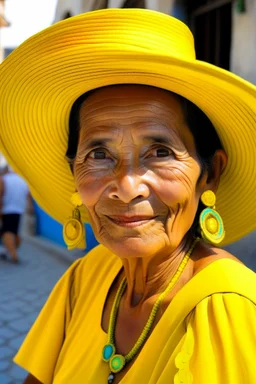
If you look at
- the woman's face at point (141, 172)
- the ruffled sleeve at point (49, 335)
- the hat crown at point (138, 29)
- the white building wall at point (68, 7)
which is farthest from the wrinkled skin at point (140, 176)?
the white building wall at point (68, 7)

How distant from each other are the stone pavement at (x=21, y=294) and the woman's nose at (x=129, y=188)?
118 inches

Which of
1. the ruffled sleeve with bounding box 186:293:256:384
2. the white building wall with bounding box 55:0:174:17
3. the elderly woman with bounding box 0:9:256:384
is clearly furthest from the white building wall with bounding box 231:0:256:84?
the ruffled sleeve with bounding box 186:293:256:384

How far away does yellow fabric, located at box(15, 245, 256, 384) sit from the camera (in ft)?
3.17

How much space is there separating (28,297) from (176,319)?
16.1 ft

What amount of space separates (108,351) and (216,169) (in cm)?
58

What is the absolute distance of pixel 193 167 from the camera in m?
1.21

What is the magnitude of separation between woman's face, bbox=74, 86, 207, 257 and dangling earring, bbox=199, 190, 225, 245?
4 centimetres

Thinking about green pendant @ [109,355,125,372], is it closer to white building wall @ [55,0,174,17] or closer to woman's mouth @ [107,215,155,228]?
woman's mouth @ [107,215,155,228]

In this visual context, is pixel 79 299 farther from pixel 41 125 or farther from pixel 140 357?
pixel 41 125

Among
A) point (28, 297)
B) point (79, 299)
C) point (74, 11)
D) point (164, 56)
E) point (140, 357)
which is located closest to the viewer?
point (164, 56)

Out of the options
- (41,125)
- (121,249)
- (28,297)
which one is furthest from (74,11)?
Result: (121,249)

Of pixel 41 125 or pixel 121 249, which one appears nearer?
pixel 121 249

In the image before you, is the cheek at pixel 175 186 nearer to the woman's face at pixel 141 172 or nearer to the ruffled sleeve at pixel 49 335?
the woman's face at pixel 141 172

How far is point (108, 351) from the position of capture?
1.25 metres
